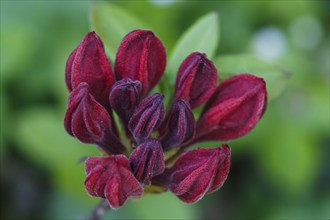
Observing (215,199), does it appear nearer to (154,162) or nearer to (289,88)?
(289,88)

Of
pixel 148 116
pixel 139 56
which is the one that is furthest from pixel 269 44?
pixel 148 116

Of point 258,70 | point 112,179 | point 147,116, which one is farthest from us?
point 258,70

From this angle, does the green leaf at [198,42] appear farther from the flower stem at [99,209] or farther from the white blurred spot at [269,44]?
the white blurred spot at [269,44]

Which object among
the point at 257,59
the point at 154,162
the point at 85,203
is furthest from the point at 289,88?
the point at 154,162

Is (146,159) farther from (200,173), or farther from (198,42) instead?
(198,42)

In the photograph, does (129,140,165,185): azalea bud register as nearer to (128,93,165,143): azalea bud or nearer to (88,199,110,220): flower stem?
(128,93,165,143): azalea bud
